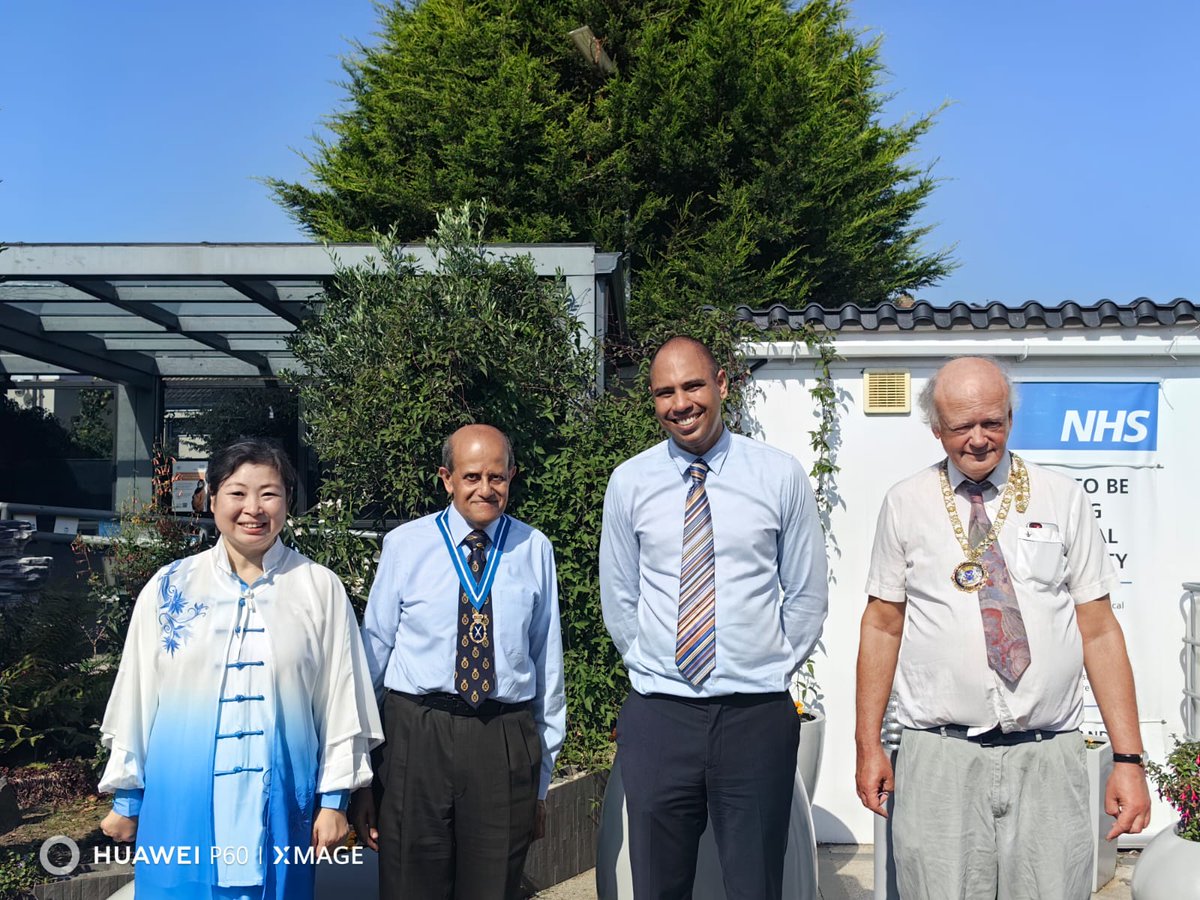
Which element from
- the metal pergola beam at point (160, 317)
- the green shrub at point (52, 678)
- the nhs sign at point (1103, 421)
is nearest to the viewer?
the green shrub at point (52, 678)

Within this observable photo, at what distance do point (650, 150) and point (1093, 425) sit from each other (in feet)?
25.5

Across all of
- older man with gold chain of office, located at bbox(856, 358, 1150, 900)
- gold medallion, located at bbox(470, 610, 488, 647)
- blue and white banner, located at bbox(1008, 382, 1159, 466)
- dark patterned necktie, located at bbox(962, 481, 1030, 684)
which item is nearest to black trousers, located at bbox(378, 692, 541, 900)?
gold medallion, located at bbox(470, 610, 488, 647)

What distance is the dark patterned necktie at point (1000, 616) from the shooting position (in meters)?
2.62

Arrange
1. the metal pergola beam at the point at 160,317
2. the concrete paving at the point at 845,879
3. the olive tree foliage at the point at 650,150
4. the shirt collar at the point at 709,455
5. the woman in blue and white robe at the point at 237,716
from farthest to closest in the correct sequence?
1. the olive tree foliage at the point at 650,150
2. the metal pergola beam at the point at 160,317
3. the concrete paving at the point at 845,879
4. the shirt collar at the point at 709,455
5. the woman in blue and white robe at the point at 237,716

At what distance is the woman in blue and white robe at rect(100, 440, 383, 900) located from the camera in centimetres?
260

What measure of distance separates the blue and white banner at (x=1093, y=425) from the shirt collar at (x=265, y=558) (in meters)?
4.30

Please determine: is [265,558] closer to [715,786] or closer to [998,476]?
[715,786]

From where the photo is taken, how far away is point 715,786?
2852 mm

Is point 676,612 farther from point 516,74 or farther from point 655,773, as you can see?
point 516,74

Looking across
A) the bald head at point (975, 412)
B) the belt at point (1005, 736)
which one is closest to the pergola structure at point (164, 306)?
the bald head at point (975, 412)

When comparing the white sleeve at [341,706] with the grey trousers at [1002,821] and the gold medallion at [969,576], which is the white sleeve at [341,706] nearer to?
the grey trousers at [1002,821]

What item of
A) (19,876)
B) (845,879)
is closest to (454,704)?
(19,876)

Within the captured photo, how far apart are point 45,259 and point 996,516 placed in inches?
228

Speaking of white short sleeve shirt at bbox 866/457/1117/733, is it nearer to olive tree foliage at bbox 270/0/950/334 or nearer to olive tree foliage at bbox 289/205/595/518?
olive tree foliage at bbox 289/205/595/518
